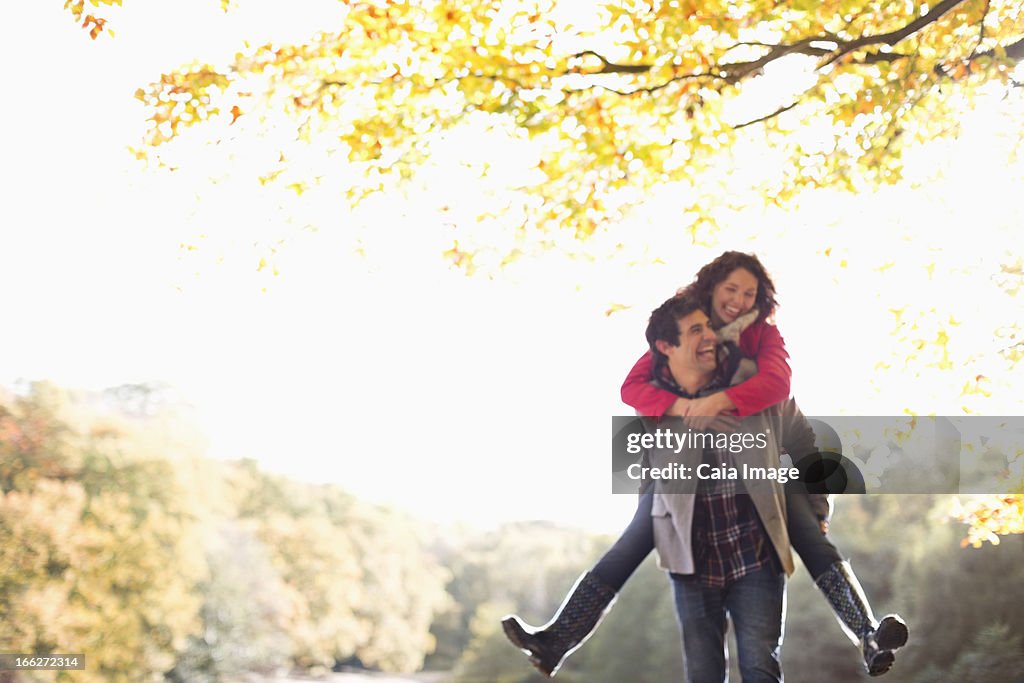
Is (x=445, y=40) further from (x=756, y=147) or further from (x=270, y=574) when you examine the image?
(x=270, y=574)

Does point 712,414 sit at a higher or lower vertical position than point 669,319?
lower

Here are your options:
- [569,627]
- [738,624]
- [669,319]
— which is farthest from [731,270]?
[569,627]

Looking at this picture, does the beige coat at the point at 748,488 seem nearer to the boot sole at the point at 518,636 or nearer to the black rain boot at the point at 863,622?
the black rain boot at the point at 863,622

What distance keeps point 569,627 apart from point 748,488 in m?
0.54

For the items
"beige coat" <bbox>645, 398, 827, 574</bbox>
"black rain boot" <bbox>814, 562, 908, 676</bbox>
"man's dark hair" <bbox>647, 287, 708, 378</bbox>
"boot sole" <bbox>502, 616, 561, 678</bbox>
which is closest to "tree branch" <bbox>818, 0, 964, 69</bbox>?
"man's dark hair" <bbox>647, 287, 708, 378</bbox>

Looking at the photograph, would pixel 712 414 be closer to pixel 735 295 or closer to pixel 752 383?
pixel 752 383

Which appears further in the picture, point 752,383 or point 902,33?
point 902,33

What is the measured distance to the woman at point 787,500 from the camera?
2.30 metres

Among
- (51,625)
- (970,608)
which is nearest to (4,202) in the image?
(51,625)

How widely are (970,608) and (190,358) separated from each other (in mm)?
3799

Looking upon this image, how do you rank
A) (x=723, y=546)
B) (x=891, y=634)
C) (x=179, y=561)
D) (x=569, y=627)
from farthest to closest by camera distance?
1. (x=179, y=561)
2. (x=569, y=627)
3. (x=723, y=546)
4. (x=891, y=634)

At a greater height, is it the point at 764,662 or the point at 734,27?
the point at 734,27

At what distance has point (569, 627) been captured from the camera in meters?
2.38

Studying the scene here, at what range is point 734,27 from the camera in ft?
8.68
